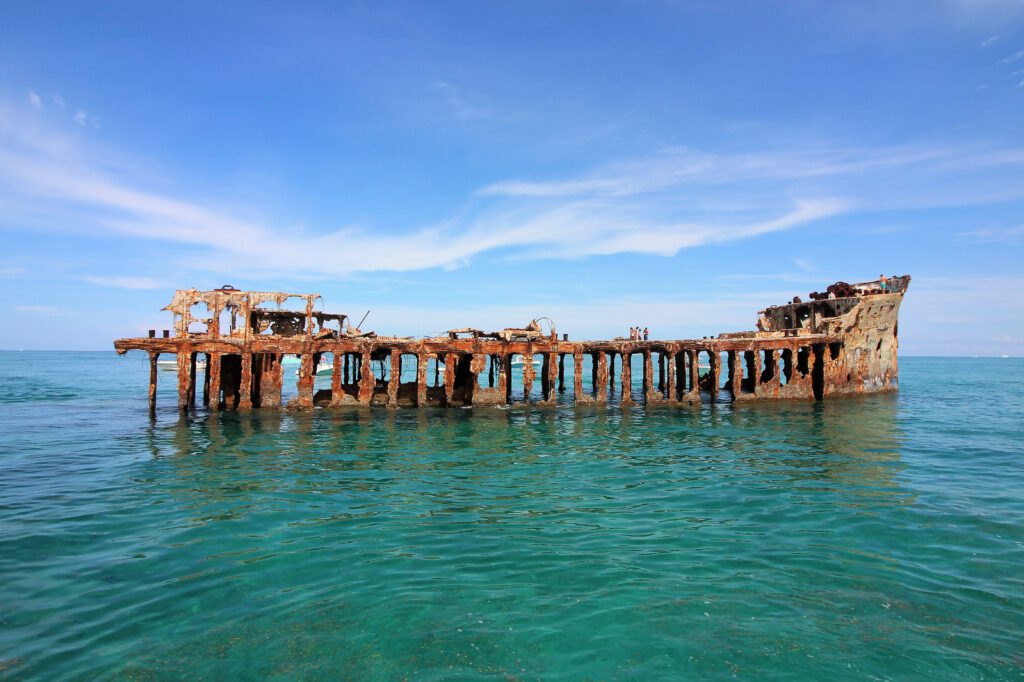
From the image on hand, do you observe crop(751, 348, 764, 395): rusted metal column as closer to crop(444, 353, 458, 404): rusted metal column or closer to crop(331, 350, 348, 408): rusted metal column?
crop(444, 353, 458, 404): rusted metal column

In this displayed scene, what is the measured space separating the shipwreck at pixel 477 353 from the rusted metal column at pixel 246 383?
64mm

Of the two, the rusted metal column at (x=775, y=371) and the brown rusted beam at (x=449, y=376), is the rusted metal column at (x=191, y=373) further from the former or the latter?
the rusted metal column at (x=775, y=371)

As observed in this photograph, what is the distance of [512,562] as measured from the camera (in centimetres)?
971

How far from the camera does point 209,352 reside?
26.9m

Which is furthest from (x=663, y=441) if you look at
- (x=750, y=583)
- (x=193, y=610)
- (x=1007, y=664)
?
(x=193, y=610)

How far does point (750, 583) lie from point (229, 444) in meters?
18.1

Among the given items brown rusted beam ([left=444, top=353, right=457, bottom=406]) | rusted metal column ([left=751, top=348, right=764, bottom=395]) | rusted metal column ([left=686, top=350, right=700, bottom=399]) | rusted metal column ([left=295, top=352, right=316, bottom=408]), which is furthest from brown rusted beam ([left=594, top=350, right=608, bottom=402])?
rusted metal column ([left=295, top=352, right=316, bottom=408])

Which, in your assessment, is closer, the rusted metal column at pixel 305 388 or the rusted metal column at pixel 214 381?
the rusted metal column at pixel 214 381

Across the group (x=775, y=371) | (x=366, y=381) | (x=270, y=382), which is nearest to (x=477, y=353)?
(x=366, y=381)

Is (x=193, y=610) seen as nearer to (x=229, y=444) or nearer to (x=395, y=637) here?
(x=395, y=637)

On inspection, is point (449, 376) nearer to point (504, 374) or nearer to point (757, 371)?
point (504, 374)

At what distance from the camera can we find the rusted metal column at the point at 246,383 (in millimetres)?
27484

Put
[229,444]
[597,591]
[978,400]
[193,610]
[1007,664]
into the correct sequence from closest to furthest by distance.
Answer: [1007,664]
[193,610]
[597,591]
[229,444]
[978,400]

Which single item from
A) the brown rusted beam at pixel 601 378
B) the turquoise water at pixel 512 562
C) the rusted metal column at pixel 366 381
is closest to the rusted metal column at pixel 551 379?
the brown rusted beam at pixel 601 378
